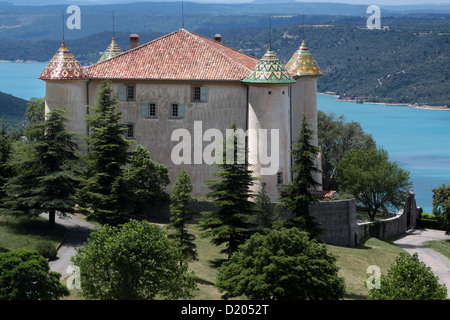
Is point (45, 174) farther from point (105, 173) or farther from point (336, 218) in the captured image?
point (336, 218)

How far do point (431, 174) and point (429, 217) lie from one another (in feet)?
200

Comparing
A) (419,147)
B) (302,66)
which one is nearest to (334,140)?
(302,66)

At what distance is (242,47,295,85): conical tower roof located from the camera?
53875 millimetres

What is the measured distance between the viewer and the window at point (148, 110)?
56250mm

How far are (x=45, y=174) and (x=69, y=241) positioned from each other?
4.01 metres

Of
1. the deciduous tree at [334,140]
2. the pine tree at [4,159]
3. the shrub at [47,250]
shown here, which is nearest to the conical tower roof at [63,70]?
the pine tree at [4,159]

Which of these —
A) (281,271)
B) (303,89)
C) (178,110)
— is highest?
(303,89)

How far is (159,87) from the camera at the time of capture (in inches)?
2201

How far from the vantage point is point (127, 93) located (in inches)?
2212

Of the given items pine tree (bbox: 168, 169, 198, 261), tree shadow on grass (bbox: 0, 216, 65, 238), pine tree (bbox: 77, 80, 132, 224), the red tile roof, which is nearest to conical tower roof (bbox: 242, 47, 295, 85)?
the red tile roof

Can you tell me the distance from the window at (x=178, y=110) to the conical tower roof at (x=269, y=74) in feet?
14.7
